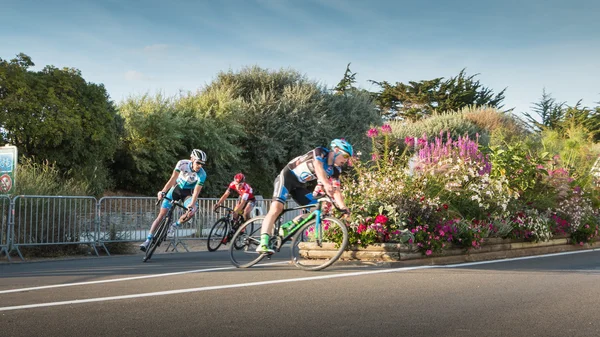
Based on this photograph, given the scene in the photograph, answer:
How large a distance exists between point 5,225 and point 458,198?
890 cm

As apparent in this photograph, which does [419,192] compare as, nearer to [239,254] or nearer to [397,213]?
[397,213]

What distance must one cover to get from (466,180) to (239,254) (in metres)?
4.75

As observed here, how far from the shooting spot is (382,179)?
1127cm

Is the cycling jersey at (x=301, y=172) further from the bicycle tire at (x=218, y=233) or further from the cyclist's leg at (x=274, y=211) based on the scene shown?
the bicycle tire at (x=218, y=233)

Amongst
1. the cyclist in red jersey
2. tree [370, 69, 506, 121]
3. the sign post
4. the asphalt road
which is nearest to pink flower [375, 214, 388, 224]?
the asphalt road

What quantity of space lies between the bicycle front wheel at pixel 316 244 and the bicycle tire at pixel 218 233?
233 inches

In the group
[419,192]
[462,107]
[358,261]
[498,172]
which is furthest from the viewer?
[462,107]

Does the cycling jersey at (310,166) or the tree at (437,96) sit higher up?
the tree at (437,96)

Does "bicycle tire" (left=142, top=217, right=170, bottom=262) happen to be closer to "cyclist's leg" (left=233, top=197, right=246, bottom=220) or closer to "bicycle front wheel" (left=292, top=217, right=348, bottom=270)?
"bicycle front wheel" (left=292, top=217, right=348, bottom=270)

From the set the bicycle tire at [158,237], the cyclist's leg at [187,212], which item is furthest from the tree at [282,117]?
the bicycle tire at [158,237]

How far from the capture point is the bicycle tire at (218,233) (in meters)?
16.3

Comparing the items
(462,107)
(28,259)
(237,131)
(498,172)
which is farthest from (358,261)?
(462,107)

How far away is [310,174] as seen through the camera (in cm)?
929

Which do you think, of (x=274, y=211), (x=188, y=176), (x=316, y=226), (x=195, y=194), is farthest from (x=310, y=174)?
(x=188, y=176)
